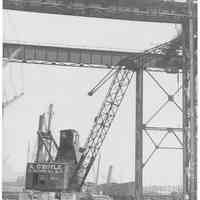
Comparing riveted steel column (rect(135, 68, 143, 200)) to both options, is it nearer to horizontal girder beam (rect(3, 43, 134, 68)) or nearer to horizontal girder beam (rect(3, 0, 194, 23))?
horizontal girder beam (rect(3, 43, 134, 68))

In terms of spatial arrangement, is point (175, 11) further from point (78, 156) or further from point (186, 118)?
point (78, 156)

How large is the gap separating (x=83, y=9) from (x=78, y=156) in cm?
1430

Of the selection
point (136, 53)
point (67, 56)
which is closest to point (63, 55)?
point (67, 56)

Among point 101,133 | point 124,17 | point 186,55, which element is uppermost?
point 124,17

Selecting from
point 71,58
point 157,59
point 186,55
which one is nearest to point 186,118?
point 186,55

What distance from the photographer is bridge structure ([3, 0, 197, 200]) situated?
84.9 ft

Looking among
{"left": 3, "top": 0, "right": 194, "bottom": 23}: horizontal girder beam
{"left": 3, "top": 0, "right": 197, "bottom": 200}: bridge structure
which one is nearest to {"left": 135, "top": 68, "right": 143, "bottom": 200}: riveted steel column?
{"left": 3, "top": 0, "right": 197, "bottom": 200}: bridge structure

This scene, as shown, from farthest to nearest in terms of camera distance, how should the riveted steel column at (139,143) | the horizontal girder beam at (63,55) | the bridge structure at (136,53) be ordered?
the riveted steel column at (139,143) → the horizontal girder beam at (63,55) → the bridge structure at (136,53)

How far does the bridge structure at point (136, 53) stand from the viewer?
2589 centimetres

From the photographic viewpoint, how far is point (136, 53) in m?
39.1

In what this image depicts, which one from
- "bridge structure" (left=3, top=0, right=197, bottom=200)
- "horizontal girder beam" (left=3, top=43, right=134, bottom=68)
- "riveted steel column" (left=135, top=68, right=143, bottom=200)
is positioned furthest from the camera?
"riveted steel column" (left=135, top=68, right=143, bottom=200)

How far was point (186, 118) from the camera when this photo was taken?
97.0ft

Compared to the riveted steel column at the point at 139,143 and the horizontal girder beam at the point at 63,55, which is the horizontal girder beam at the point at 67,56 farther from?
the riveted steel column at the point at 139,143

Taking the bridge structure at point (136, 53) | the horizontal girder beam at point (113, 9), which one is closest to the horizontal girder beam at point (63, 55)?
the bridge structure at point (136, 53)
